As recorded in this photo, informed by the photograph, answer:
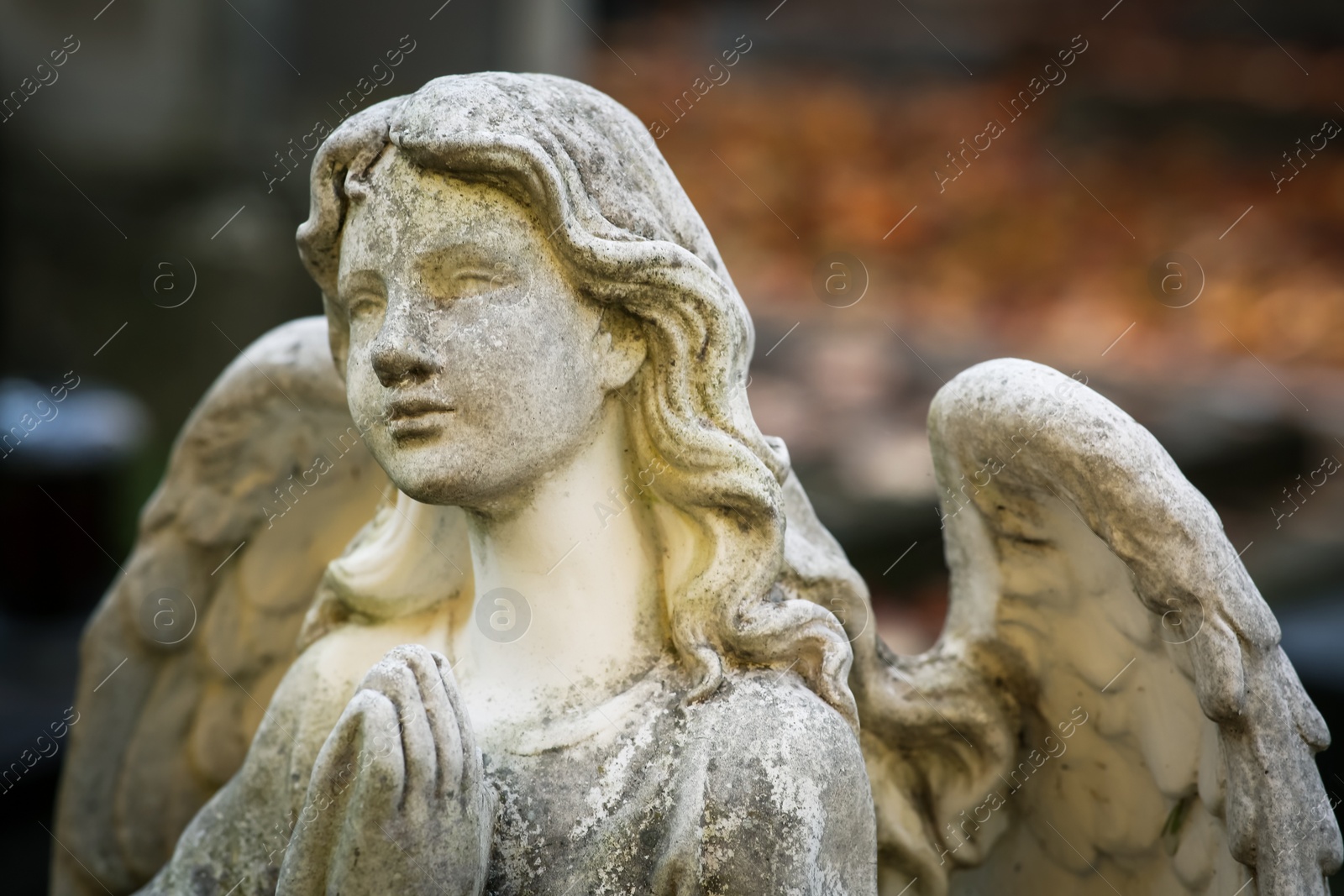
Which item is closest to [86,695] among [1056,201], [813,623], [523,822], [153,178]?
[523,822]

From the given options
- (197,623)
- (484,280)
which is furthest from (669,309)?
(197,623)

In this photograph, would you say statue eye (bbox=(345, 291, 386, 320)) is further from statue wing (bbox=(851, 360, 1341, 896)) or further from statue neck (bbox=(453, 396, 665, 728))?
statue wing (bbox=(851, 360, 1341, 896))

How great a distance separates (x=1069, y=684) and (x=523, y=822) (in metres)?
0.82

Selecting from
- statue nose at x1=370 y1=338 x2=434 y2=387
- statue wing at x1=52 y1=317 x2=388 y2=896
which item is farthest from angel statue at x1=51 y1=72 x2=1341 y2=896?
statue wing at x1=52 y1=317 x2=388 y2=896

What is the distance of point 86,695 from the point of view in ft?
8.29

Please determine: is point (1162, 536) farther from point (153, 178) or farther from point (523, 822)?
point (153, 178)

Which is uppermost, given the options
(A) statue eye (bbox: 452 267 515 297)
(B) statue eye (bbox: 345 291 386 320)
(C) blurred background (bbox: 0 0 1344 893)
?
(B) statue eye (bbox: 345 291 386 320)

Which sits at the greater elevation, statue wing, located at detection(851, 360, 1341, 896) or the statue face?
the statue face

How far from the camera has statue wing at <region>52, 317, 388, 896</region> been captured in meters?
2.47

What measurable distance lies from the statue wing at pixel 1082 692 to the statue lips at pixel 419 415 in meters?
0.67

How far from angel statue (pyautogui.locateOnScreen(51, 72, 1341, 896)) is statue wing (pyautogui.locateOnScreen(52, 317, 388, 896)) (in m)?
0.29

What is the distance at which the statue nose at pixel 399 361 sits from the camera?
5.87 feet

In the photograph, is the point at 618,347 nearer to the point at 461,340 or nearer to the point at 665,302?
the point at 665,302

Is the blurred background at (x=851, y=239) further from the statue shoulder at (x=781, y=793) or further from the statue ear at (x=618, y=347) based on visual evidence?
the statue shoulder at (x=781, y=793)
